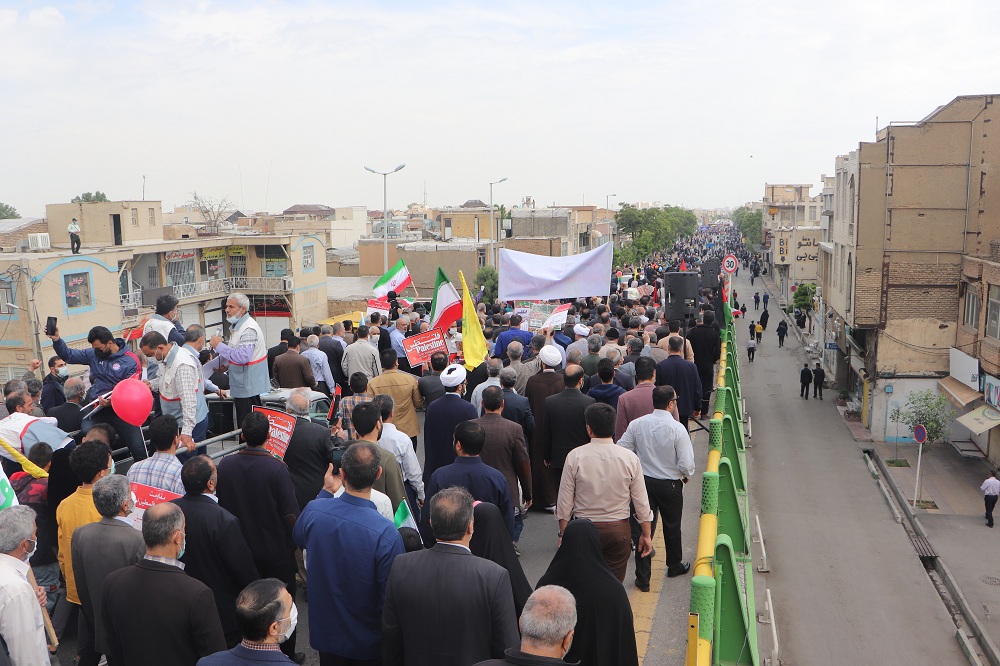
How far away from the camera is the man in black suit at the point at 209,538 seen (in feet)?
15.9

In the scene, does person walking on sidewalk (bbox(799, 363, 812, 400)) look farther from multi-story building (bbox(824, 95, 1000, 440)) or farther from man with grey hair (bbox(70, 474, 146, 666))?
man with grey hair (bbox(70, 474, 146, 666))

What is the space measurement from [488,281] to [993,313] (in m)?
31.1

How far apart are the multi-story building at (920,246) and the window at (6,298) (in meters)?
34.5

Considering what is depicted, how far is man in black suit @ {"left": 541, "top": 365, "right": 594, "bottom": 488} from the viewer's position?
7.33 m

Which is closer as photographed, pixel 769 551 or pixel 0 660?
pixel 0 660

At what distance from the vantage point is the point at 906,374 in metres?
33.5

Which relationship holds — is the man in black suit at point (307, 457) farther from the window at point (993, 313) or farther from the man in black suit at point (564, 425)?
the window at point (993, 313)

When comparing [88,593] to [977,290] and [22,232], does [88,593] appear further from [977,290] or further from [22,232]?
[22,232]

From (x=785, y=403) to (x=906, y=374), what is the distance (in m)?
7.09

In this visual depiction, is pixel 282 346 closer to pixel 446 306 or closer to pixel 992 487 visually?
pixel 446 306

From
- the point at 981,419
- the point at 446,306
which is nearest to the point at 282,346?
the point at 446,306

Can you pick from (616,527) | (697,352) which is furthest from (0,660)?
(697,352)

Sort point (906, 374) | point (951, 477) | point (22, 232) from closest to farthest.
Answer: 1. point (951, 477)
2. point (906, 374)
3. point (22, 232)

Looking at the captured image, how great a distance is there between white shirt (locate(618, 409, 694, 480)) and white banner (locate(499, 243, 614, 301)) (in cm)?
774
